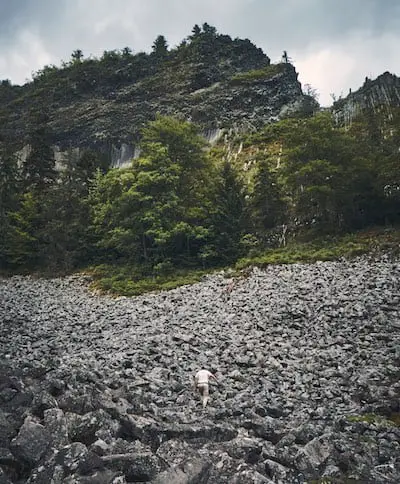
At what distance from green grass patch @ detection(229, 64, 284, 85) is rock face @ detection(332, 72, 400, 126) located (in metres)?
18.0

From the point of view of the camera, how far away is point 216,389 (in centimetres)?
1184

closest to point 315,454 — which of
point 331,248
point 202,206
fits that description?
point 331,248

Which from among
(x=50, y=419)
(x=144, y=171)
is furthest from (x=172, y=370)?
(x=144, y=171)

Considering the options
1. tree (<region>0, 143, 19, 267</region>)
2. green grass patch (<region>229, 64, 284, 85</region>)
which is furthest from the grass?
green grass patch (<region>229, 64, 284, 85</region>)

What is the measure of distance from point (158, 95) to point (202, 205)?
187 ft

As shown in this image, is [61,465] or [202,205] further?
[202,205]

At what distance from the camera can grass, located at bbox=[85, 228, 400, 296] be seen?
30.1 m

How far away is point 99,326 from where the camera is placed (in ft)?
69.2

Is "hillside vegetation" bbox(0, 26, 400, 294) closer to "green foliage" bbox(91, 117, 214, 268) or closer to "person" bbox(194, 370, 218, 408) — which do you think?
"green foliage" bbox(91, 117, 214, 268)

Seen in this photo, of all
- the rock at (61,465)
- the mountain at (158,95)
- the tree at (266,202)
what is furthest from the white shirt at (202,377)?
the mountain at (158,95)

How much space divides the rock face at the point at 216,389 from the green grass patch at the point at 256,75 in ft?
232

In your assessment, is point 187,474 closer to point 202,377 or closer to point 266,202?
point 202,377

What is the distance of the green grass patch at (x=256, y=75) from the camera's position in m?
86.8

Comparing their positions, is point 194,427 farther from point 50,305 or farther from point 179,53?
point 179,53
